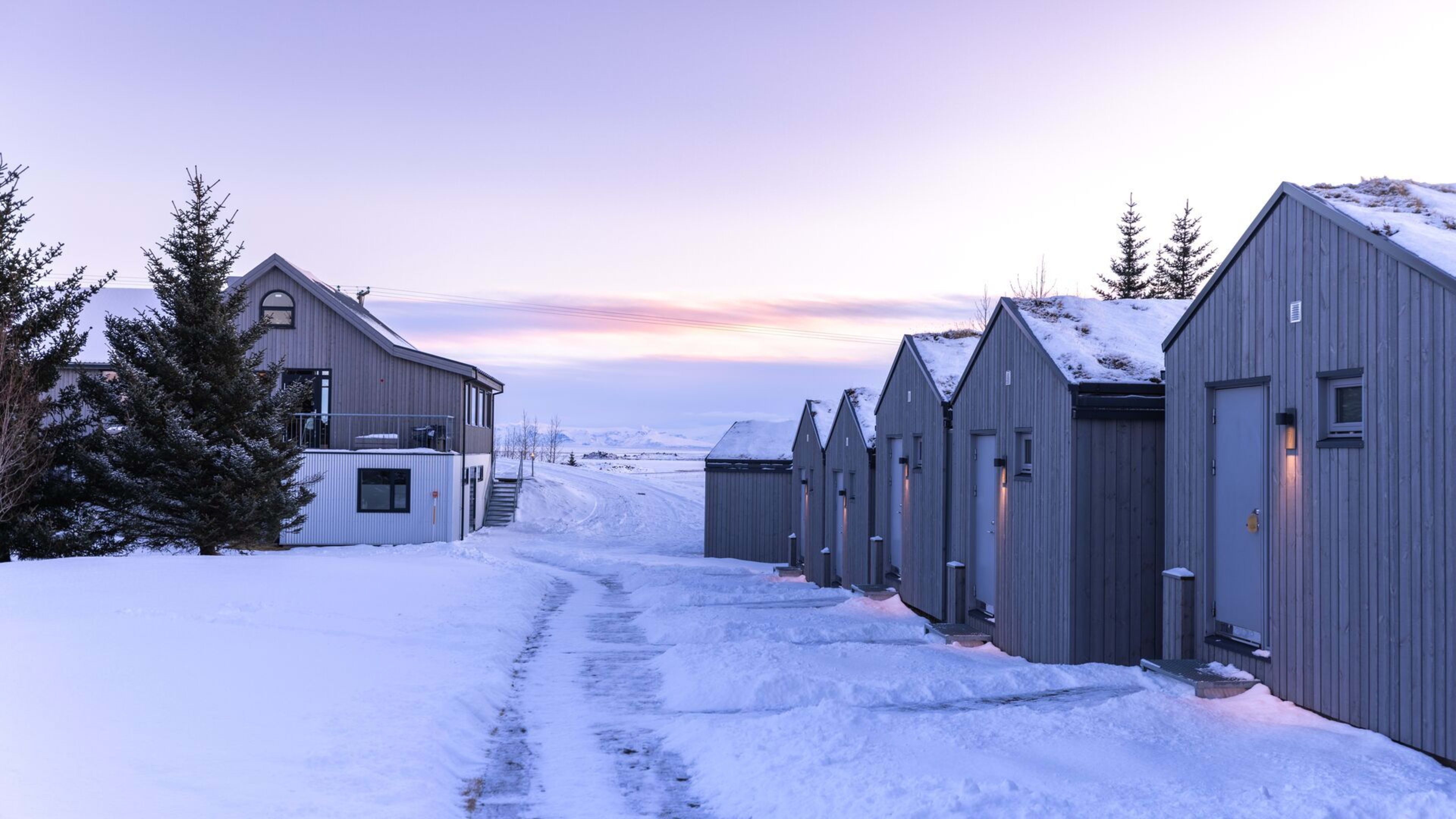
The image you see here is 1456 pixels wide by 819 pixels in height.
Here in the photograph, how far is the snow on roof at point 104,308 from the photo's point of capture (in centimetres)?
3200

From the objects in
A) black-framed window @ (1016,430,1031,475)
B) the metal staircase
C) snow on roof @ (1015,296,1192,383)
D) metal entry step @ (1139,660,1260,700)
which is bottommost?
the metal staircase

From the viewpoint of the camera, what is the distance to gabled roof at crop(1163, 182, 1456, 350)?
6156 mm

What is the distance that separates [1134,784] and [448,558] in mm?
18824

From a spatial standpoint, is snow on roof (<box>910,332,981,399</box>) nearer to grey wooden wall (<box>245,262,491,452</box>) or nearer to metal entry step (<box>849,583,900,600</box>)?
metal entry step (<box>849,583,900,600</box>)

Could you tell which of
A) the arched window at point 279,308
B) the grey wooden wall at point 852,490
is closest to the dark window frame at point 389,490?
the arched window at point 279,308

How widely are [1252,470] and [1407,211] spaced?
2.34m

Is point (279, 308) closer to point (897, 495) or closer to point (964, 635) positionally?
point (897, 495)

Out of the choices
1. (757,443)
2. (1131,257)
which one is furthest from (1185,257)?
(757,443)

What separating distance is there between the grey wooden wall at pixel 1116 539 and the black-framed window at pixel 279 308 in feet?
87.7

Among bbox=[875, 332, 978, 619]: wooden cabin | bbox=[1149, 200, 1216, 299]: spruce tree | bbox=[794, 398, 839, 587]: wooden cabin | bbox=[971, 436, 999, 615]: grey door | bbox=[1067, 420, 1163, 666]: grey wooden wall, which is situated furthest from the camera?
bbox=[1149, 200, 1216, 299]: spruce tree


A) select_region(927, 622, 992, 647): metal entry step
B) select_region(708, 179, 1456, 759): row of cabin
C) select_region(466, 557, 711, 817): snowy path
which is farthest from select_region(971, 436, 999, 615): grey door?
select_region(466, 557, 711, 817): snowy path

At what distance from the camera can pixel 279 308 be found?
30094 mm

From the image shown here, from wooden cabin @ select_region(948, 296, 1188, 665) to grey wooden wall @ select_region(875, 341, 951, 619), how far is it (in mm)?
1799

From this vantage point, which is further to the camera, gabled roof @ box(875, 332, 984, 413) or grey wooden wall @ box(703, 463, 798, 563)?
grey wooden wall @ box(703, 463, 798, 563)
